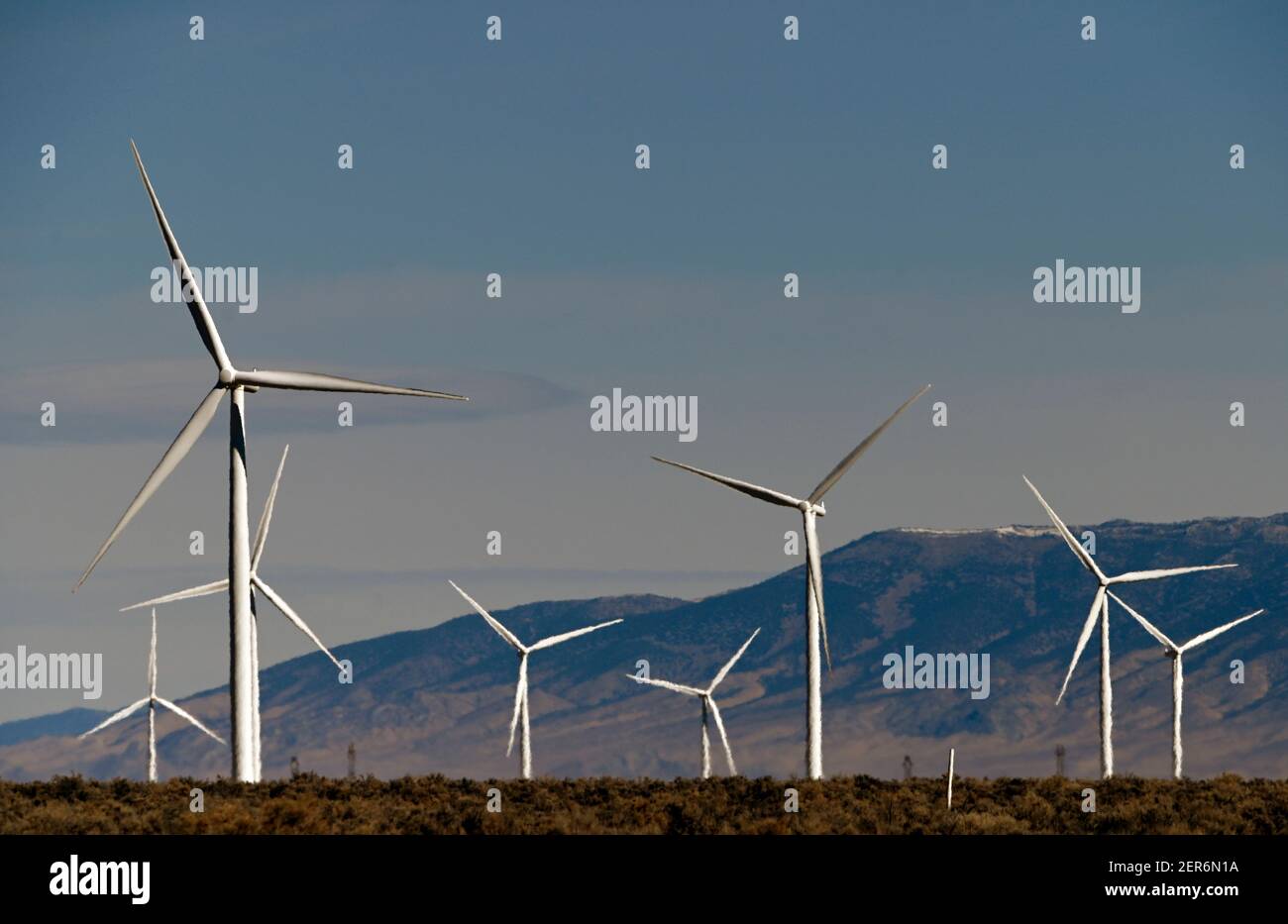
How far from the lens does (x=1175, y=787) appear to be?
243 ft

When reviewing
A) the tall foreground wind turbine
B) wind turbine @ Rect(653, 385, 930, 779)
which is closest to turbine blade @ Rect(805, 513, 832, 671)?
wind turbine @ Rect(653, 385, 930, 779)

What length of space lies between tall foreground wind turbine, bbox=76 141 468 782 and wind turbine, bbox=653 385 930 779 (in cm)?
1332

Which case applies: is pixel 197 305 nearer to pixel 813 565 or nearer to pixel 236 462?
pixel 236 462

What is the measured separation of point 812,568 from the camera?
82562 millimetres

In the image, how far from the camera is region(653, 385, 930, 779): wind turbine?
80000mm

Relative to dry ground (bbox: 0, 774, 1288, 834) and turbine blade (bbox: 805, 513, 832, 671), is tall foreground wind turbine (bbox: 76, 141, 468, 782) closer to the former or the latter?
dry ground (bbox: 0, 774, 1288, 834)

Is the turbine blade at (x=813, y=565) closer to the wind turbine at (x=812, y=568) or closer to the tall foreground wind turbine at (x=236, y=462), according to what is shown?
the wind turbine at (x=812, y=568)

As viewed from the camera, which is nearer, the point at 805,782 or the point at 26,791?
the point at 26,791

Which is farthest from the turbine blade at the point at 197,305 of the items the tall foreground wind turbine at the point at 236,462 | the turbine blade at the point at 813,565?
the turbine blade at the point at 813,565

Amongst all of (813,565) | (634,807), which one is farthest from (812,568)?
(634,807)
